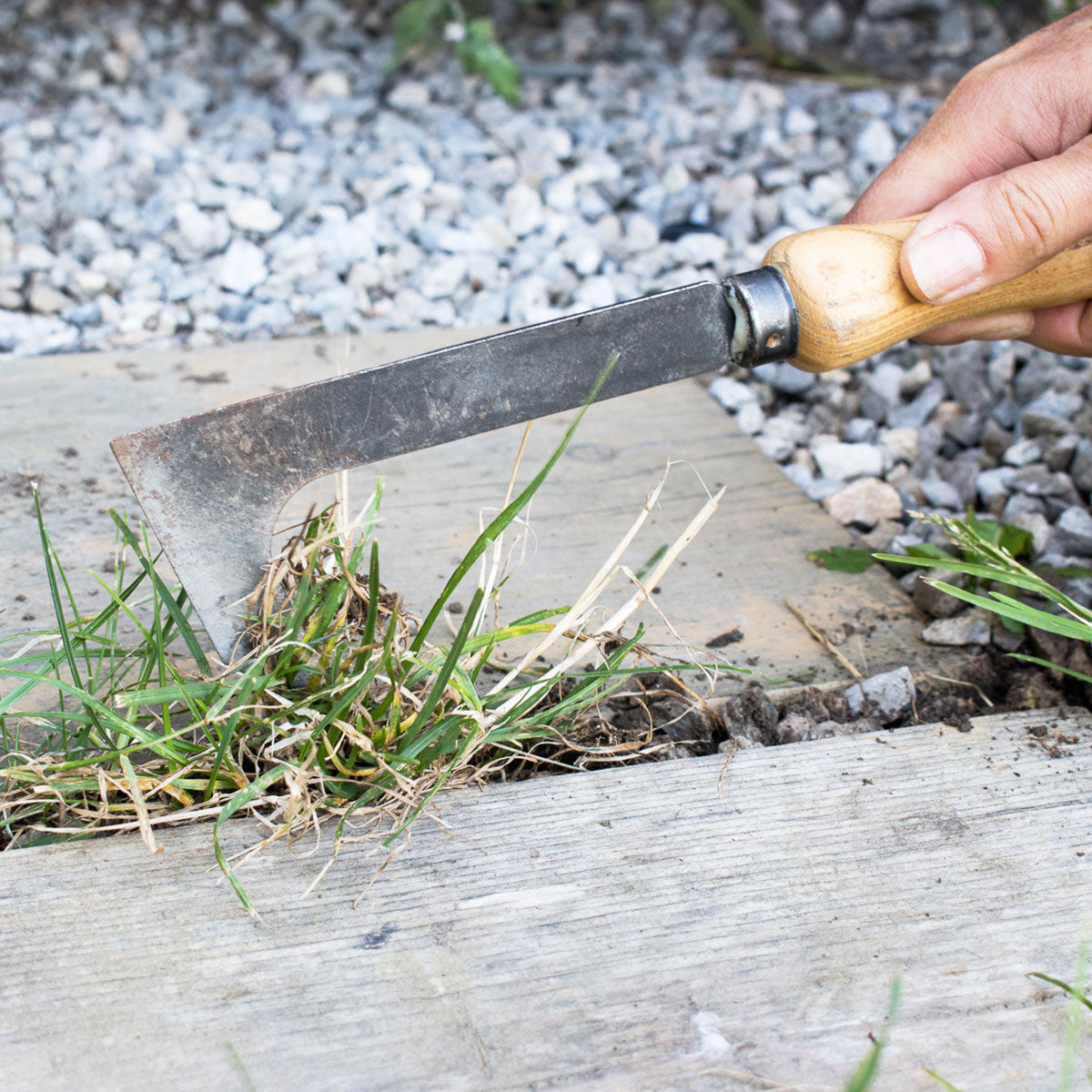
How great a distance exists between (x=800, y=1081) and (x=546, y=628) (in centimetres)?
63

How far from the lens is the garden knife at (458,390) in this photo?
133 centimetres

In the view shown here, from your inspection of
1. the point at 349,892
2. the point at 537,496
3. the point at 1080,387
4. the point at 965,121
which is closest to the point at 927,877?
the point at 349,892

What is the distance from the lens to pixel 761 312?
142 cm

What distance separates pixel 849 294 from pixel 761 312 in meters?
0.13

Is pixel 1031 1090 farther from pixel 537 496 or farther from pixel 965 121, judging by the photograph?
pixel 965 121

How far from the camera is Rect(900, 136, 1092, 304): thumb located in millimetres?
1479

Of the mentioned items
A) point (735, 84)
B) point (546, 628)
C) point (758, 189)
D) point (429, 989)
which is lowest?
point (429, 989)

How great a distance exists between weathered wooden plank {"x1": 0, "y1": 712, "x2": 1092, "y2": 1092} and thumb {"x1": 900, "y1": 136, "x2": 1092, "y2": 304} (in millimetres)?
669

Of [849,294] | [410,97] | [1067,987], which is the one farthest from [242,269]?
[1067,987]

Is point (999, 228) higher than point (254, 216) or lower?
lower

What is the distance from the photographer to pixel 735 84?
4207 millimetres

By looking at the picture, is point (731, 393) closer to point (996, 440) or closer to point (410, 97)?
point (996, 440)

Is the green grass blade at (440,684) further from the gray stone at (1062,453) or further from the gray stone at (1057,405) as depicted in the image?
the gray stone at (1057,405)

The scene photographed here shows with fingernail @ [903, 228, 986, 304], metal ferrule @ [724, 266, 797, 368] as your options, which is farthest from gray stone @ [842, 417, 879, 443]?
metal ferrule @ [724, 266, 797, 368]
